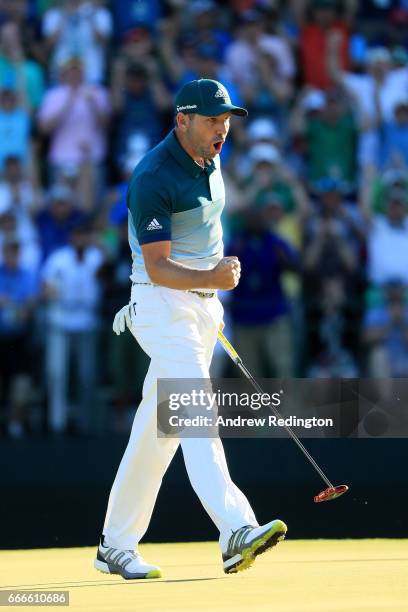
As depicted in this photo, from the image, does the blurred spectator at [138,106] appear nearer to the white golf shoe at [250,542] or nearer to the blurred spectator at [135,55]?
the blurred spectator at [135,55]

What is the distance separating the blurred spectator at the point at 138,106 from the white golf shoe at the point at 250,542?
6.68 metres

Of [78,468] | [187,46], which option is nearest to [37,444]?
[78,468]

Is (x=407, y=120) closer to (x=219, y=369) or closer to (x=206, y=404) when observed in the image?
(x=219, y=369)

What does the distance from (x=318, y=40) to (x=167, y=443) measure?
775 cm

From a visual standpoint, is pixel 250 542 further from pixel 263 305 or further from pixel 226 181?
pixel 226 181

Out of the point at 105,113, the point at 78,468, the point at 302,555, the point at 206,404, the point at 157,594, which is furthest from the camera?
the point at 105,113

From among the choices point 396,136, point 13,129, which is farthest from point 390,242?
point 13,129

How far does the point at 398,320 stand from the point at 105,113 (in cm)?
341

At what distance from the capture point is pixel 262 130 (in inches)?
498

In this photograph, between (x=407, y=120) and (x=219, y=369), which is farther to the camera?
(x=407, y=120)

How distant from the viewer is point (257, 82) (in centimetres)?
1320

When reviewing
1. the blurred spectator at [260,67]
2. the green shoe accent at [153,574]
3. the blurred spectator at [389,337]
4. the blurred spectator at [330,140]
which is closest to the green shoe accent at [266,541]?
the green shoe accent at [153,574]

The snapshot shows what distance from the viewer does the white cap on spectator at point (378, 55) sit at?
13539 millimetres

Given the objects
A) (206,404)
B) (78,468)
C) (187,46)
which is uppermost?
(187,46)
